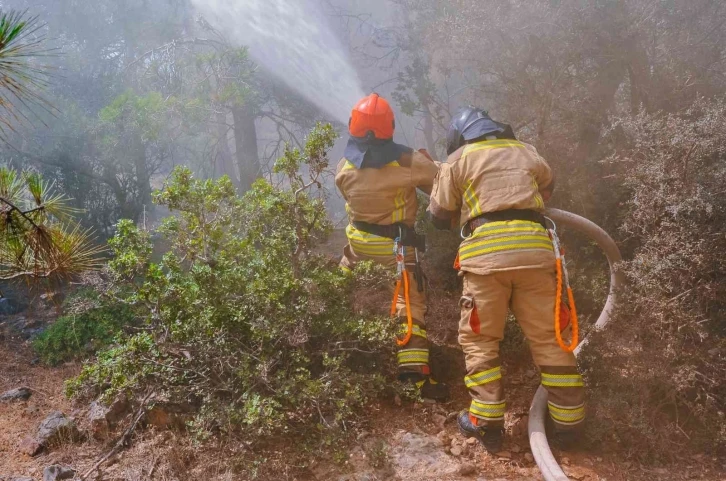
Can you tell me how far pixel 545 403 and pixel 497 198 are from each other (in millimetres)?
1345

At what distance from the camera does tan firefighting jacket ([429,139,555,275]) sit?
3092 millimetres

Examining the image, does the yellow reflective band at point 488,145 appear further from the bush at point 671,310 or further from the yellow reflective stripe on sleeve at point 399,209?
the bush at point 671,310

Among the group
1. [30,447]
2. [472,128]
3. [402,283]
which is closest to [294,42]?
[472,128]

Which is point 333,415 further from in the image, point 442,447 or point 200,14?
point 200,14

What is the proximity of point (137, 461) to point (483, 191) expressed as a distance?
2774 millimetres

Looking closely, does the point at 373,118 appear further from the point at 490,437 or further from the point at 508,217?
the point at 490,437

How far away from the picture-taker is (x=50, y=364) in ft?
16.2

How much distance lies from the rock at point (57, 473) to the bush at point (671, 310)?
10.7ft

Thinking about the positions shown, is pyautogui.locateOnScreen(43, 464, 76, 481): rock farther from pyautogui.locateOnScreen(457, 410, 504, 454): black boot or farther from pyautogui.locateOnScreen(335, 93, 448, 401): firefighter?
pyautogui.locateOnScreen(457, 410, 504, 454): black boot

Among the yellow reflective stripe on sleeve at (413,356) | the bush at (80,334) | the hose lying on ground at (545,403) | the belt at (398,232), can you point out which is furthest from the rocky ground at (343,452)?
the belt at (398,232)

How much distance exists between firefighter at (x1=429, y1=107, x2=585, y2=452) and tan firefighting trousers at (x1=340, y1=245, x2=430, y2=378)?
481mm

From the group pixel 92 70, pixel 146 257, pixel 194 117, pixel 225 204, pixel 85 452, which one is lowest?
pixel 85 452

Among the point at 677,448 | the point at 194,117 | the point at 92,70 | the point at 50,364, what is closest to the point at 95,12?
the point at 92,70

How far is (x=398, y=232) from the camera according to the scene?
4.01 m
